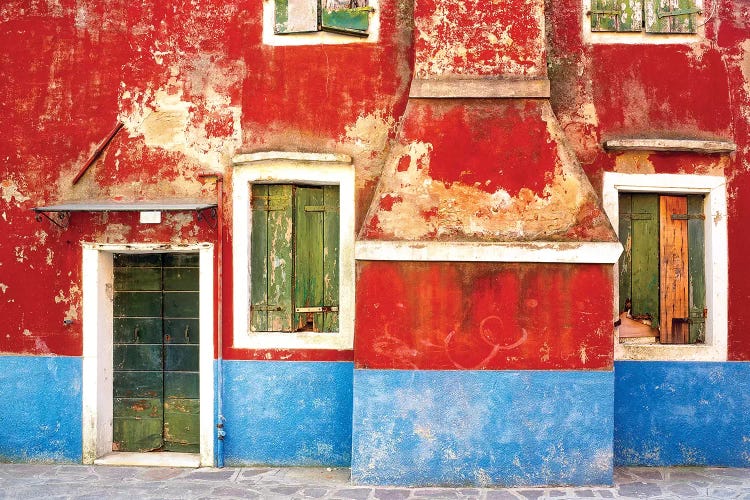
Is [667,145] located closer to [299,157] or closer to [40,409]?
[299,157]

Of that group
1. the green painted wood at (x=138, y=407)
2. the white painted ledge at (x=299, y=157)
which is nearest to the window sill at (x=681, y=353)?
the white painted ledge at (x=299, y=157)

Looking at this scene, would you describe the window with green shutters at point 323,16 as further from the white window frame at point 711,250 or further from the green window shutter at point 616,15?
the white window frame at point 711,250

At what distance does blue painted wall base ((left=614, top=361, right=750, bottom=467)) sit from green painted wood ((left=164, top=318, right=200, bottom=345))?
4.37 metres

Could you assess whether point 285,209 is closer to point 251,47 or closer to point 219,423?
point 251,47

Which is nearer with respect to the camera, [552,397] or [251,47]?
[552,397]

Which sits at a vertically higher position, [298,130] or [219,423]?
[298,130]

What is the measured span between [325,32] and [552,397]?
418 cm

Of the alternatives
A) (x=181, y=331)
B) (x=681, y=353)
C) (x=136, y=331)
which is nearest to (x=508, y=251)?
(x=681, y=353)

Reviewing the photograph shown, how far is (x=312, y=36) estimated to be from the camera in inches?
268

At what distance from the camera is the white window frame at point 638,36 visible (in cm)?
671

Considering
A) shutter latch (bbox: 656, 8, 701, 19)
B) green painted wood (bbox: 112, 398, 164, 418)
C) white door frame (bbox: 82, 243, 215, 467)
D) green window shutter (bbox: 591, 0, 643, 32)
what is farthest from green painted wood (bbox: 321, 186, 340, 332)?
shutter latch (bbox: 656, 8, 701, 19)

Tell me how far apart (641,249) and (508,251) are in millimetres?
1709

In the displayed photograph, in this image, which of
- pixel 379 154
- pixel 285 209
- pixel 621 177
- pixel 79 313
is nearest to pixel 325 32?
pixel 379 154

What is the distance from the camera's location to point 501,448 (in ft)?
19.9
